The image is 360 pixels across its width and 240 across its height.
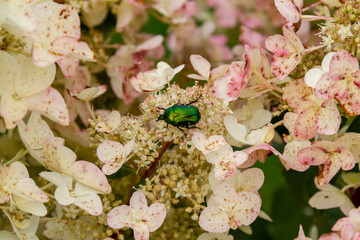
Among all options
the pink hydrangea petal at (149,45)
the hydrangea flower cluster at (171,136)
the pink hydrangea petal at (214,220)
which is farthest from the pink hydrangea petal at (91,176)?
the pink hydrangea petal at (149,45)

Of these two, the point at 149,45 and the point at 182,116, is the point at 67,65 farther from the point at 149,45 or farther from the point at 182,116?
the point at 149,45

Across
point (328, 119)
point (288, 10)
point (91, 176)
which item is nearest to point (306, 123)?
point (328, 119)

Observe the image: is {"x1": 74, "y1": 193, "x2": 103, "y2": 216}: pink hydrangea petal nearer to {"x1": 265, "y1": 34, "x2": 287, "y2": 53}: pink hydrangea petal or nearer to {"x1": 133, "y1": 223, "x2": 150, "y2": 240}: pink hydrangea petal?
{"x1": 133, "y1": 223, "x2": 150, "y2": 240}: pink hydrangea petal

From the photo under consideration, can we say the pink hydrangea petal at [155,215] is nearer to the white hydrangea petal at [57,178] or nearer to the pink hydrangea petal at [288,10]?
the white hydrangea petal at [57,178]

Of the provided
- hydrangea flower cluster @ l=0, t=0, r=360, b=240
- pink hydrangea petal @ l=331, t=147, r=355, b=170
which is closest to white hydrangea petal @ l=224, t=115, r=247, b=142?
hydrangea flower cluster @ l=0, t=0, r=360, b=240

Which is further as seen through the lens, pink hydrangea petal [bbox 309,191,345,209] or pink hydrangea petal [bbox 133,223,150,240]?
pink hydrangea petal [bbox 309,191,345,209]

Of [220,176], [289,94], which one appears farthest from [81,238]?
[289,94]
